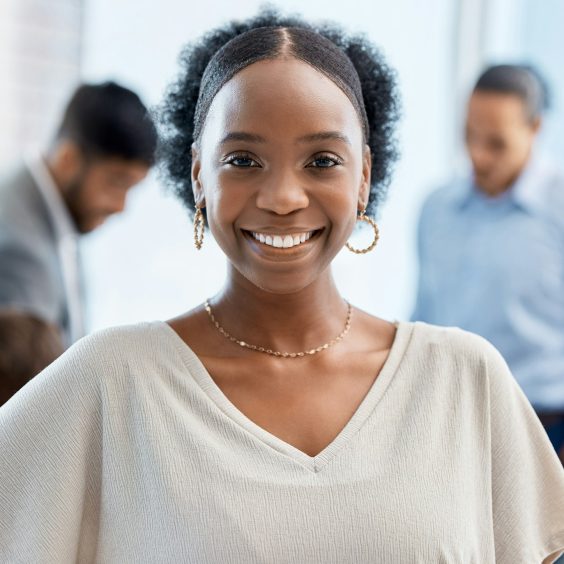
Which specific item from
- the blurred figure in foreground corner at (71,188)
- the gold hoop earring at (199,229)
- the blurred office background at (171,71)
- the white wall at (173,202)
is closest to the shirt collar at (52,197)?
the blurred figure in foreground corner at (71,188)

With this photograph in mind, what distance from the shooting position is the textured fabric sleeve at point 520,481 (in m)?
1.50

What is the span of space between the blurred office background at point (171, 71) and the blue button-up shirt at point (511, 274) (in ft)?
1.46

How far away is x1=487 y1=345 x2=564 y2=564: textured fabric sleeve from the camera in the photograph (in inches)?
58.9

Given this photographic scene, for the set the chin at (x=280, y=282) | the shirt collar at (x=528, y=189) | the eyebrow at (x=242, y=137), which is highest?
the eyebrow at (x=242, y=137)

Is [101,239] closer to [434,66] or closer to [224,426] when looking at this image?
[434,66]

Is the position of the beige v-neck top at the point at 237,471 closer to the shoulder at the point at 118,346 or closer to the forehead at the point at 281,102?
the shoulder at the point at 118,346

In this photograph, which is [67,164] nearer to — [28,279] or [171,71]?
[28,279]

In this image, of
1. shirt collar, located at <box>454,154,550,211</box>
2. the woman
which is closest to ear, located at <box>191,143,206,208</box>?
the woman

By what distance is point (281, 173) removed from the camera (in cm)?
135

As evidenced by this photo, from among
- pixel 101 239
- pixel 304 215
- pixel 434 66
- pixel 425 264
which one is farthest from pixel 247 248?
pixel 434 66

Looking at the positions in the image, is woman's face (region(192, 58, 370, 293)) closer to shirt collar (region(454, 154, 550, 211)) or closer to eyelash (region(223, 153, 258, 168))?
eyelash (region(223, 153, 258, 168))

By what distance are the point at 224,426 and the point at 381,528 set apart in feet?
0.77

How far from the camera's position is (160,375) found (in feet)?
4.75

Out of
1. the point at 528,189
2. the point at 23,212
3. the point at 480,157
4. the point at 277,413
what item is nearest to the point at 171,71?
the point at 23,212
